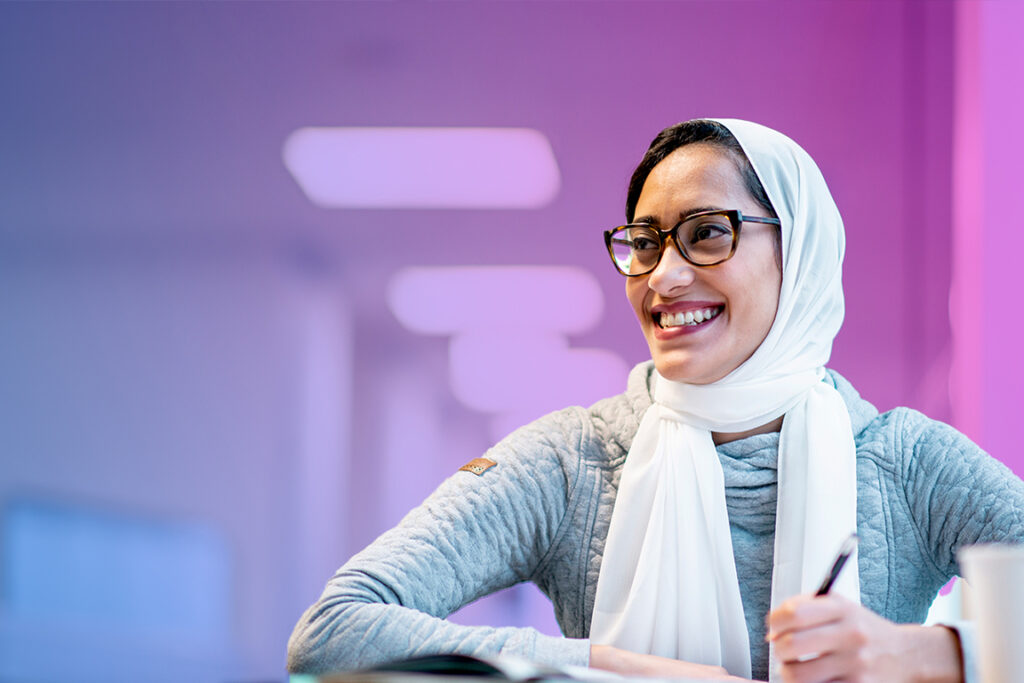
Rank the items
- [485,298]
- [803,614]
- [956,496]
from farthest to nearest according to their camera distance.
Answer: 1. [485,298]
2. [956,496]
3. [803,614]

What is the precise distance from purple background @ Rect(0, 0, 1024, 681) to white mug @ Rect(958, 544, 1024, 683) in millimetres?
2359

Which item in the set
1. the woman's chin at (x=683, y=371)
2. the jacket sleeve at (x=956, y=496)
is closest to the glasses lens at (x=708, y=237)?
the woman's chin at (x=683, y=371)

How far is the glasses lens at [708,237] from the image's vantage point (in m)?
1.49

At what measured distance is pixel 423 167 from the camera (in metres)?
3.25

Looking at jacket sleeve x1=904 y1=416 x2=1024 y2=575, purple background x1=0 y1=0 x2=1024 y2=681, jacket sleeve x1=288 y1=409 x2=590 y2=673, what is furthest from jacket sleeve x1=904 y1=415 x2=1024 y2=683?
purple background x1=0 y1=0 x2=1024 y2=681

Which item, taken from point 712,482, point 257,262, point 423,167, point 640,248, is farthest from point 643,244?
point 257,262

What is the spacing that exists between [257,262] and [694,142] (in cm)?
209

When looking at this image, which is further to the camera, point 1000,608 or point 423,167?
point 423,167

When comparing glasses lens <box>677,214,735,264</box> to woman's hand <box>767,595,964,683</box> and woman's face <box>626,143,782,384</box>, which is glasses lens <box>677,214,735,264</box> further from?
woman's hand <box>767,595,964,683</box>

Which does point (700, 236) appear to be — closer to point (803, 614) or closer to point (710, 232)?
point (710, 232)

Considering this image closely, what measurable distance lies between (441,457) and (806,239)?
6.32 feet

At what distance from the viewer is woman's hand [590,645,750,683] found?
118 cm

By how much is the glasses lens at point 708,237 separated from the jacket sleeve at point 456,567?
0.34 m

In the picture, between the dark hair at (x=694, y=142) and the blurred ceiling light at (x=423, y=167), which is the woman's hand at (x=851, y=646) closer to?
the dark hair at (x=694, y=142)
